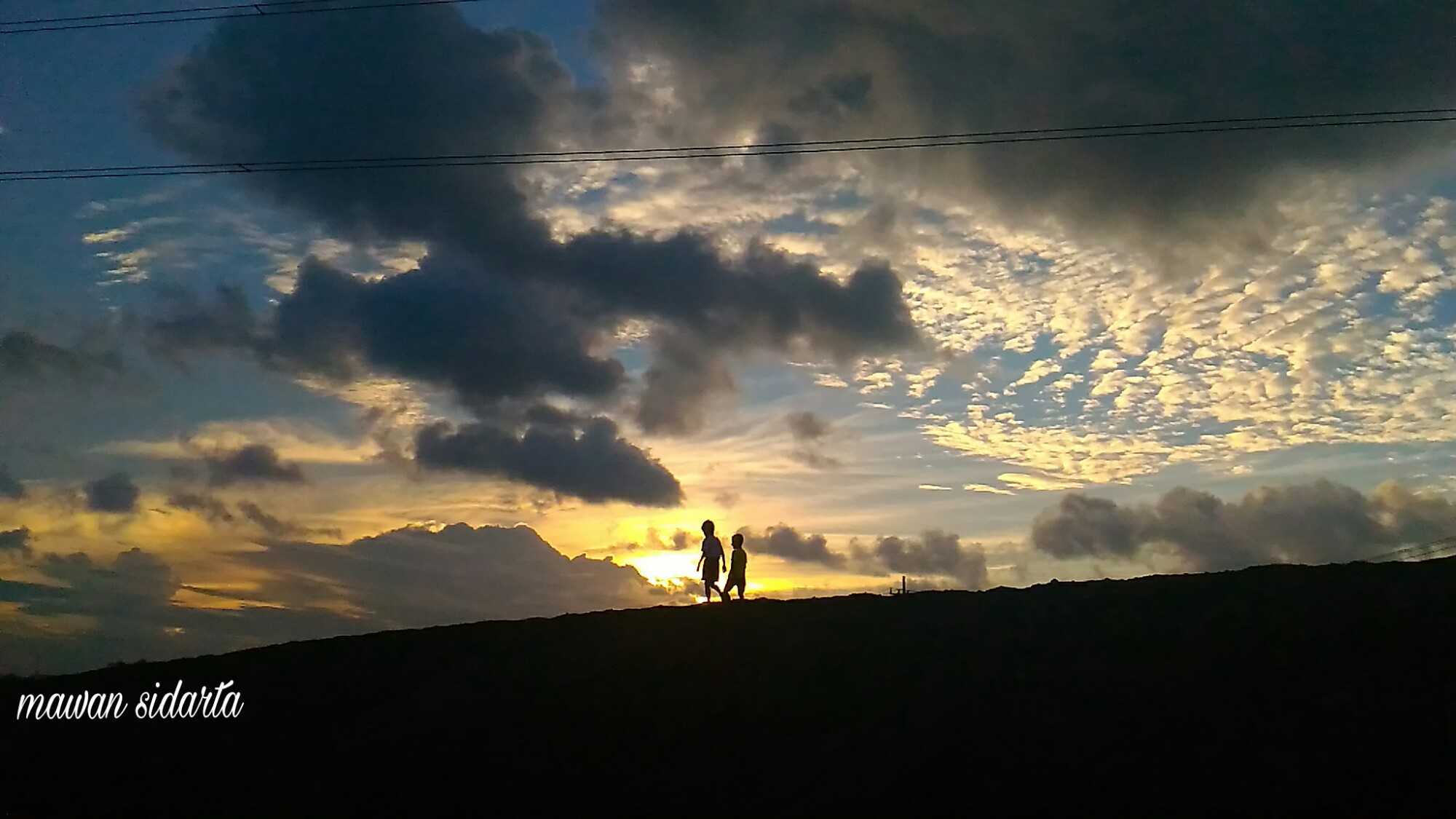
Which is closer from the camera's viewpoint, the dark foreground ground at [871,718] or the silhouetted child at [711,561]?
the dark foreground ground at [871,718]

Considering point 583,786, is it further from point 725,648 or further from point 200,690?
point 200,690

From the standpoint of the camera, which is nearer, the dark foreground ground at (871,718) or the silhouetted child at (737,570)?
the dark foreground ground at (871,718)

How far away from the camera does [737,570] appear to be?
3256cm

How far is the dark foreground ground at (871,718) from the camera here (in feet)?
63.2

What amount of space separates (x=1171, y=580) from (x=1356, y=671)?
251 inches

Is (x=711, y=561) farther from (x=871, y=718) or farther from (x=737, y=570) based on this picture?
(x=871, y=718)

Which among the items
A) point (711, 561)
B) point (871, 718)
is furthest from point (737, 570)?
point (871, 718)

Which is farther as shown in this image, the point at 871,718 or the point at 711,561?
the point at 711,561

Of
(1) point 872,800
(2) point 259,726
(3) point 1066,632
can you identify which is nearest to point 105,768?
(2) point 259,726

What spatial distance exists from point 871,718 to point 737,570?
1023 centimetres

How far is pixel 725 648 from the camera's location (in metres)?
27.9

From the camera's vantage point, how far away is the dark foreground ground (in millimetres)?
19250

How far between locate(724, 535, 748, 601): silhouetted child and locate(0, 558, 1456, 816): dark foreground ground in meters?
1.13

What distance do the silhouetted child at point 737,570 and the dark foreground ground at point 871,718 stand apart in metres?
1.13
